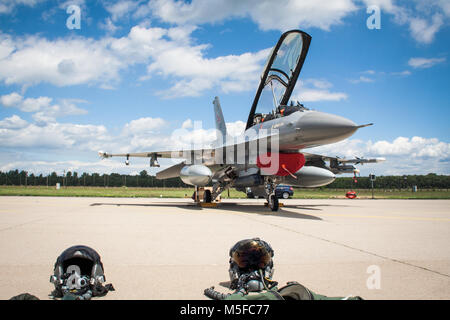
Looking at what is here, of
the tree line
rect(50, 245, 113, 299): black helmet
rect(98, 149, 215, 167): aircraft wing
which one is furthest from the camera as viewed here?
the tree line

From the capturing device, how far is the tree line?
78438 mm

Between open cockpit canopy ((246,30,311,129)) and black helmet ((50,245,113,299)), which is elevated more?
open cockpit canopy ((246,30,311,129))

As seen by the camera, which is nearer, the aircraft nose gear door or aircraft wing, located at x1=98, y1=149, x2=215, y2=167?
the aircraft nose gear door

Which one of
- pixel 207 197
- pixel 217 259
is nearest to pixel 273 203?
pixel 207 197

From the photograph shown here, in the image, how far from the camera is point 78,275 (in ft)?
8.22

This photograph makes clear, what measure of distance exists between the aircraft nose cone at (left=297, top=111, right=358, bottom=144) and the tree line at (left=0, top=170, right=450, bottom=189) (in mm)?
69983

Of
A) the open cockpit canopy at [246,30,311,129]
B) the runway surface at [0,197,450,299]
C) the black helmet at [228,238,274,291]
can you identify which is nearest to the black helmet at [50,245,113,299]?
the runway surface at [0,197,450,299]

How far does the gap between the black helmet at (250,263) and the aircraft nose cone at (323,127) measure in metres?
6.08

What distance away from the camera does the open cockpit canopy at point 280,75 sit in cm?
1038

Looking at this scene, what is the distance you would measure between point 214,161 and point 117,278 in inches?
475

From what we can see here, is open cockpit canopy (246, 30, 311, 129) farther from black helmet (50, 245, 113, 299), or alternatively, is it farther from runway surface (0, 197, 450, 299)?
black helmet (50, 245, 113, 299)

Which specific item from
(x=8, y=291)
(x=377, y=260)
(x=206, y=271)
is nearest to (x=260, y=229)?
(x=377, y=260)

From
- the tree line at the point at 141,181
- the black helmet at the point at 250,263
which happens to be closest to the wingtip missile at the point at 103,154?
the black helmet at the point at 250,263
